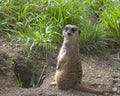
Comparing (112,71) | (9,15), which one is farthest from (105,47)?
(9,15)

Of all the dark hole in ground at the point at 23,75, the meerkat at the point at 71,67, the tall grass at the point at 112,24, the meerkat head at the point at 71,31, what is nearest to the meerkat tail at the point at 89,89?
the meerkat at the point at 71,67

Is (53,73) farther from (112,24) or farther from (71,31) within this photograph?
(112,24)

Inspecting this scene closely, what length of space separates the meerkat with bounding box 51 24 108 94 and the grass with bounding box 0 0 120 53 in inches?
21.8

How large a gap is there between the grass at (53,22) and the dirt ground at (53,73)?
0.47ft

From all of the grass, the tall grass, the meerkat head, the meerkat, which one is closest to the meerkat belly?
the meerkat

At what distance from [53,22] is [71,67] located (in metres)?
1.00

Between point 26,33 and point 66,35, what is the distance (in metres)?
0.80

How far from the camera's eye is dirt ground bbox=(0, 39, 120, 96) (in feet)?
11.8

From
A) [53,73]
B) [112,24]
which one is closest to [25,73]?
[53,73]

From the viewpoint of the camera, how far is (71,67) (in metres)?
3.57

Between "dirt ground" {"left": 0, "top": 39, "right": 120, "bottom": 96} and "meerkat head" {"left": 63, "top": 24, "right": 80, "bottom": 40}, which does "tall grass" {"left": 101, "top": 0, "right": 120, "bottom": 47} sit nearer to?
"dirt ground" {"left": 0, "top": 39, "right": 120, "bottom": 96}

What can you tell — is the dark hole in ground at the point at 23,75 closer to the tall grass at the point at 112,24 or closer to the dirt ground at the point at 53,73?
the dirt ground at the point at 53,73

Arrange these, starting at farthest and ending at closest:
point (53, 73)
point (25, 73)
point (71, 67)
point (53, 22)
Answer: point (53, 22) → point (25, 73) → point (53, 73) → point (71, 67)

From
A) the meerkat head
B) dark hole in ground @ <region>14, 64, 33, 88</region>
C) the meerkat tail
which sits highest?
the meerkat head
